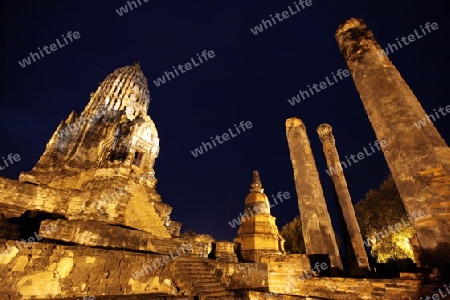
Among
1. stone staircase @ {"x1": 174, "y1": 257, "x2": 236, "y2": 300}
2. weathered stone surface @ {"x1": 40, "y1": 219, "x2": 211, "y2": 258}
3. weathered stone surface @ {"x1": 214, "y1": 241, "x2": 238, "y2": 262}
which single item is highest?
weathered stone surface @ {"x1": 40, "y1": 219, "x2": 211, "y2": 258}

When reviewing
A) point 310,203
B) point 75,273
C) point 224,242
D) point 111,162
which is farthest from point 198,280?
point 111,162

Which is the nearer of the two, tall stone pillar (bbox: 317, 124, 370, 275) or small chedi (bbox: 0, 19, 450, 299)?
small chedi (bbox: 0, 19, 450, 299)

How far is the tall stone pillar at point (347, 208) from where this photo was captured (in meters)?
11.4

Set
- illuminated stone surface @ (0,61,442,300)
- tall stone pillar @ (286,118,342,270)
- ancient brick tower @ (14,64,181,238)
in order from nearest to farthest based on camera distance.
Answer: illuminated stone surface @ (0,61,442,300), tall stone pillar @ (286,118,342,270), ancient brick tower @ (14,64,181,238)

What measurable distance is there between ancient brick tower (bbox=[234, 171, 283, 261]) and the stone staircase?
164 inches

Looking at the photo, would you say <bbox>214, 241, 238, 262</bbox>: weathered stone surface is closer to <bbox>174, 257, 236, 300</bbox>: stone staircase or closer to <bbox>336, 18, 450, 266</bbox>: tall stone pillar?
<bbox>174, 257, 236, 300</bbox>: stone staircase

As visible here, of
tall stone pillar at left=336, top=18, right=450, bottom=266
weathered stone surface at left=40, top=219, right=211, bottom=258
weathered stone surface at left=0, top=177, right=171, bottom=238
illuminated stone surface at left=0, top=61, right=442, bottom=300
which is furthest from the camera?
weathered stone surface at left=0, top=177, right=171, bottom=238

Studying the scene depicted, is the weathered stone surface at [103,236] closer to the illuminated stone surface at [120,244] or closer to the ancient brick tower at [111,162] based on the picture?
the illuminated stone surface at [120,244]

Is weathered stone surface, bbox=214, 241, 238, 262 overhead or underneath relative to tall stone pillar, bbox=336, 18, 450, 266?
underneath

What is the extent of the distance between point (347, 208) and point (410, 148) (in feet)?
32.4

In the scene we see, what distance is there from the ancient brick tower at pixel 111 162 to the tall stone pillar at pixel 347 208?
32.5 ft

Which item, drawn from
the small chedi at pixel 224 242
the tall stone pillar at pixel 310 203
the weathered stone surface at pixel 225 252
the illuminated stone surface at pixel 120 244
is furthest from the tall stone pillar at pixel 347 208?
the weathered stone surface at pixel 225 252

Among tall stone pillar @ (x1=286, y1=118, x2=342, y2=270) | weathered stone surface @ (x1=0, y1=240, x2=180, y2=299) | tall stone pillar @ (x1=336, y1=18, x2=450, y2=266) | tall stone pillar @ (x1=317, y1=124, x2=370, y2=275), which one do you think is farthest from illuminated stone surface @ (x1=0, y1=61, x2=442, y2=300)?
tall stone pillar @ (x1=317, y1=124, x2=370, y2=275)

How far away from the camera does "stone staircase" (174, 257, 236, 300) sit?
6542 mm
